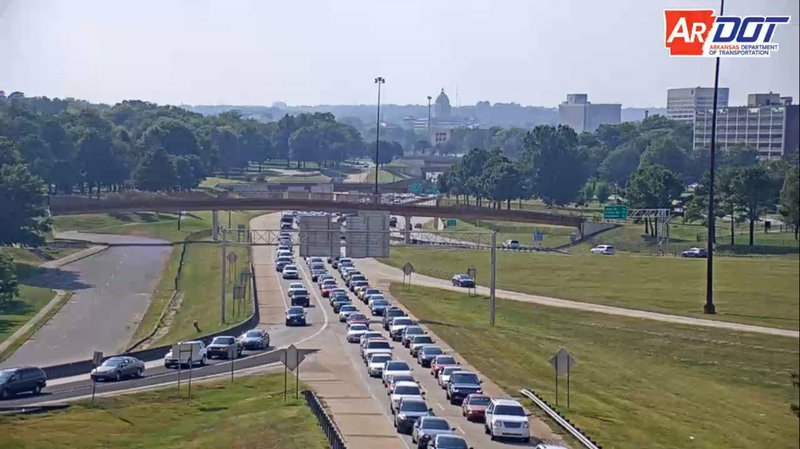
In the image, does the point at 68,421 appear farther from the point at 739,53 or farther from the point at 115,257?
the point at 115,257

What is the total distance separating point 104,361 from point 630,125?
157 metres

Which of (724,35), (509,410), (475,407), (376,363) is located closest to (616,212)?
(376,363)

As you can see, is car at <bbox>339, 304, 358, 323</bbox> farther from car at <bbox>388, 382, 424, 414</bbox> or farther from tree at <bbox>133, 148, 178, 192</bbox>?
tree at <bbox>133, 148, 178, 192</bbox>

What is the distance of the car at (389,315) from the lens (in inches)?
2306

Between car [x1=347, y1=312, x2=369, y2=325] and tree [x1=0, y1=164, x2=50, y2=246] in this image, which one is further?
tree [x1=0, y1=164, x2=50, y2=246]

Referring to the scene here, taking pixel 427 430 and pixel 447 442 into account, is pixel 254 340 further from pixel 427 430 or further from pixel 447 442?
pixel 447 442

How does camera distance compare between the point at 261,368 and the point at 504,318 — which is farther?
the point at 504,318

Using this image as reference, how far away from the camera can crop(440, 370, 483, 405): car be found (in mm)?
38250

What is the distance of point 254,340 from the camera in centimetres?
5275

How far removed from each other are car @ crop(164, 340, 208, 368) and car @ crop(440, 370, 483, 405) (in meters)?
9.52

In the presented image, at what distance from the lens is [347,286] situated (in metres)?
80.9

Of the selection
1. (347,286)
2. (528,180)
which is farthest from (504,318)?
(528,180)

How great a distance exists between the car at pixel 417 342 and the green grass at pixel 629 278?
1179 centimetres

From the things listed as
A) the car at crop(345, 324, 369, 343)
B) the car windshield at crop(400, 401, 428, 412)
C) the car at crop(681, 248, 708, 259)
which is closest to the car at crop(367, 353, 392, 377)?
the car at crop(345, 324, 369, 343)
